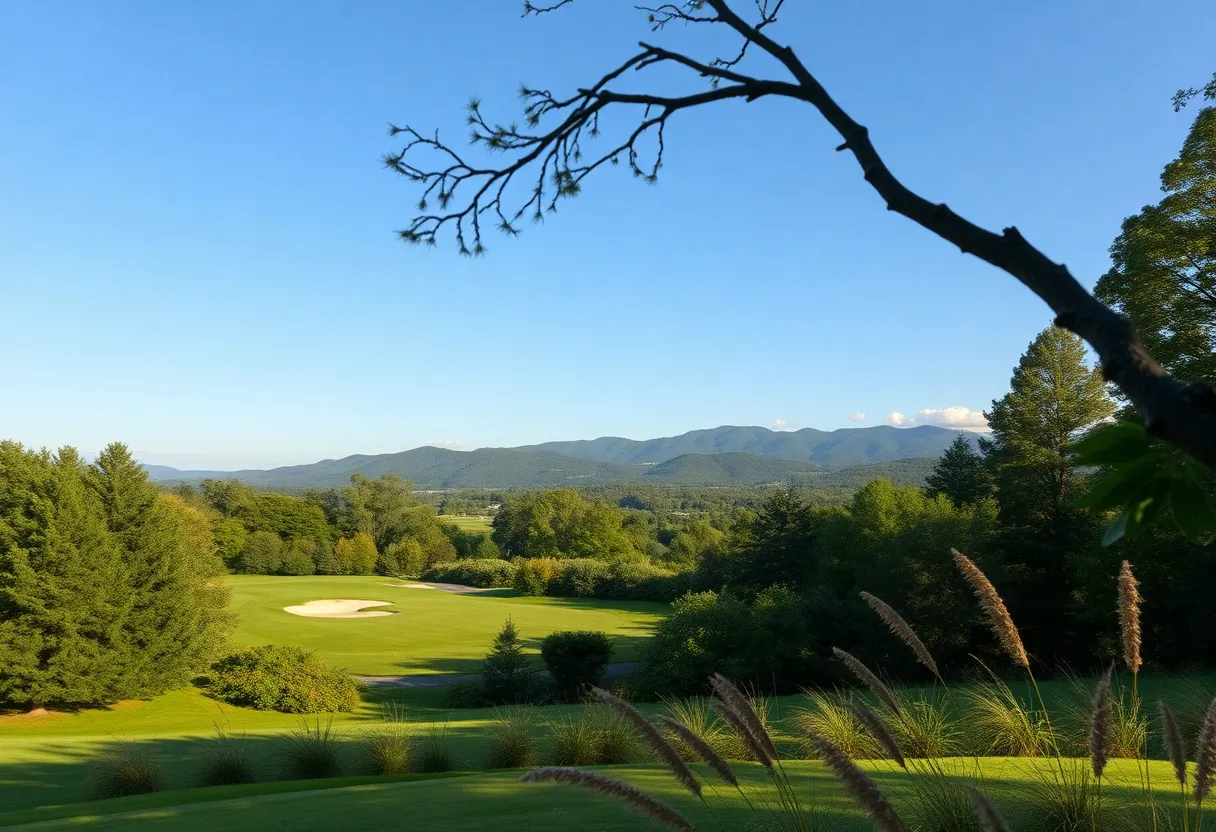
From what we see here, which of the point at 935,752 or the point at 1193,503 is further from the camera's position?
the point at 935,752

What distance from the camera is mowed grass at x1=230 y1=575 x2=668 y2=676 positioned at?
106ft

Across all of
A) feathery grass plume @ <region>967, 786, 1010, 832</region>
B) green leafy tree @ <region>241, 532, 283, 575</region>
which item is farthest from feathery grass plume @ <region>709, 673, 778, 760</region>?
green leafy tree @ <region>241, 532, 283, 575</region>

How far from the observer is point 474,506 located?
185 metres

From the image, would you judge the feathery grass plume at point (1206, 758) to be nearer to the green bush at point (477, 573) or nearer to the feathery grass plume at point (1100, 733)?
the feathery grass plume at point (1100, 733)

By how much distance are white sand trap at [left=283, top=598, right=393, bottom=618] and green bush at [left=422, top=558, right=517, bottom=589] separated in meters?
14.1

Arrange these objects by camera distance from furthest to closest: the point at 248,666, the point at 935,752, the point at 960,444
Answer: the point at 960,444 → the point at 248,666 → the point at 935,752

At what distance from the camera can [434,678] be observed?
28344mm

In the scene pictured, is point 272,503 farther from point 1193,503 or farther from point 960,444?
point 1193,503

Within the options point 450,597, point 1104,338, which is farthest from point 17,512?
point 450,597

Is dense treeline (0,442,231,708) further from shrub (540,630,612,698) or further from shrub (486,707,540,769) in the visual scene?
shrub (486,707,540,769)

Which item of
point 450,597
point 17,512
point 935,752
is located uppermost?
point 17,512

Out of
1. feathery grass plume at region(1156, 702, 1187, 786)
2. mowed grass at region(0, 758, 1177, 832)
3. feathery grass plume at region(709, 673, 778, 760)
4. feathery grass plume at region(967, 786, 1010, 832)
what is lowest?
mowed grass at region(0, 758, 1177, 832)

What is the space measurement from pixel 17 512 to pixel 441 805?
21312mm

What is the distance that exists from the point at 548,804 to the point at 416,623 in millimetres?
37179
